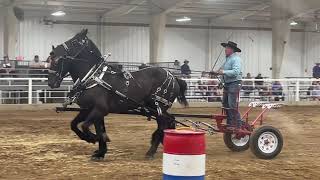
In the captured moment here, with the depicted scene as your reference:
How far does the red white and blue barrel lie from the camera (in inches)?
180

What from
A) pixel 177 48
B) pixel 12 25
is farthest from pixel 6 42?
pixel 177 48

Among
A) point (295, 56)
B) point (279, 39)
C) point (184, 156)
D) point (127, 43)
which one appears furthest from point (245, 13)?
point (184, 156)

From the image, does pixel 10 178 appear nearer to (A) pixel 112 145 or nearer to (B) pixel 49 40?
(A) pixel 112 145

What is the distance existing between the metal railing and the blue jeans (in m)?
10.4

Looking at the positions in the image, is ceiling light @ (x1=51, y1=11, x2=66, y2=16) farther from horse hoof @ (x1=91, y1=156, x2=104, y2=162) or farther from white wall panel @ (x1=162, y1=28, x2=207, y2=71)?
horse hoof @ (x1=91, y1=156, x2=104, y2=162)

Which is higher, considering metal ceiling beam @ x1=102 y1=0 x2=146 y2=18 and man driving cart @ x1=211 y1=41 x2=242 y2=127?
metal ceiling beam @ x1=102 y1=0 x2=146 y2=18

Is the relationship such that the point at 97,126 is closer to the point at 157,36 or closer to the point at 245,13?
the point at 157,36

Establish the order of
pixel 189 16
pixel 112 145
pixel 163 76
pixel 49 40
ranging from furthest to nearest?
pixel 189 16
pixel 49 40
pixel 112 145
pixel 163 76

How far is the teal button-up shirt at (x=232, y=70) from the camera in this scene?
909cm

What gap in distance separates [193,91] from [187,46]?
14315 mm

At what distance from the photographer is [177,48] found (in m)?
37.3

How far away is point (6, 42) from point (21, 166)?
22999 mm

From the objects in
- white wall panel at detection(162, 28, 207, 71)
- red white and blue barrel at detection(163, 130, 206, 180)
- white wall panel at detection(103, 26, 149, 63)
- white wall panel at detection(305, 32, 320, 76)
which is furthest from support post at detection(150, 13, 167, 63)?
red white and blue barrel at detection(163, 130, 206, 180)

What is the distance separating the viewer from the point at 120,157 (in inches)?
344
